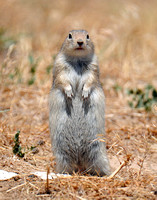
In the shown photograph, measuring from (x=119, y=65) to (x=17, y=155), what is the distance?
14.7ft

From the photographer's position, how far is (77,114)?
12.8 ft

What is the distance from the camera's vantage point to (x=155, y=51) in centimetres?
852

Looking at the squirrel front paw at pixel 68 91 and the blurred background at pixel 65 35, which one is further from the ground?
the blurred background at pixel 65 35

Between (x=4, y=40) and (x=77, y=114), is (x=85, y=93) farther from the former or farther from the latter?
(x=4, y=40)

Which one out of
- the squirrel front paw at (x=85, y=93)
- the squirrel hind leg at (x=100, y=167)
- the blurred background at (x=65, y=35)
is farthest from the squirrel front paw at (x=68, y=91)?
the blurred background at (x=65, y=35)

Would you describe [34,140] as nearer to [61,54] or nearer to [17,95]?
[61,54]

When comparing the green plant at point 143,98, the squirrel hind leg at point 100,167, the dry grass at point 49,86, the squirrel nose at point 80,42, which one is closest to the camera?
the dry grass at point 49,86

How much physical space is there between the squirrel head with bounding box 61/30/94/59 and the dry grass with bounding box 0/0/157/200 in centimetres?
83


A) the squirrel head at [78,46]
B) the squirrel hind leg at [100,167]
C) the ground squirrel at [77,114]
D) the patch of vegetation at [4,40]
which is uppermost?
the patch of vegetation at [4,40]

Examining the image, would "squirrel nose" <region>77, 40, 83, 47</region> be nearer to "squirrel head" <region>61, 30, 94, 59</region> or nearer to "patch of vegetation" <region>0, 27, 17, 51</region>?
"squirrel head" <region>61, 30, 94, 59</region>

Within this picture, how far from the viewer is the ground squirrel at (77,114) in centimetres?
389

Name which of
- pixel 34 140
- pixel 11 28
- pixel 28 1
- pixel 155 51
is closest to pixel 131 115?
pixel 34 140

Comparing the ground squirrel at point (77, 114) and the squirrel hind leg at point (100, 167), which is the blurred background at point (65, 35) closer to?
the ground squirrel at point (77, 114)

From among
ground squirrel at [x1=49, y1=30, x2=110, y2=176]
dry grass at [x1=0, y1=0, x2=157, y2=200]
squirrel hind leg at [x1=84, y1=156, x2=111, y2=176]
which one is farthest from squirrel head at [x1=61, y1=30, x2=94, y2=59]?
squirrel hind leg at [x1=84, y1=156, x2=111, y2=176]
